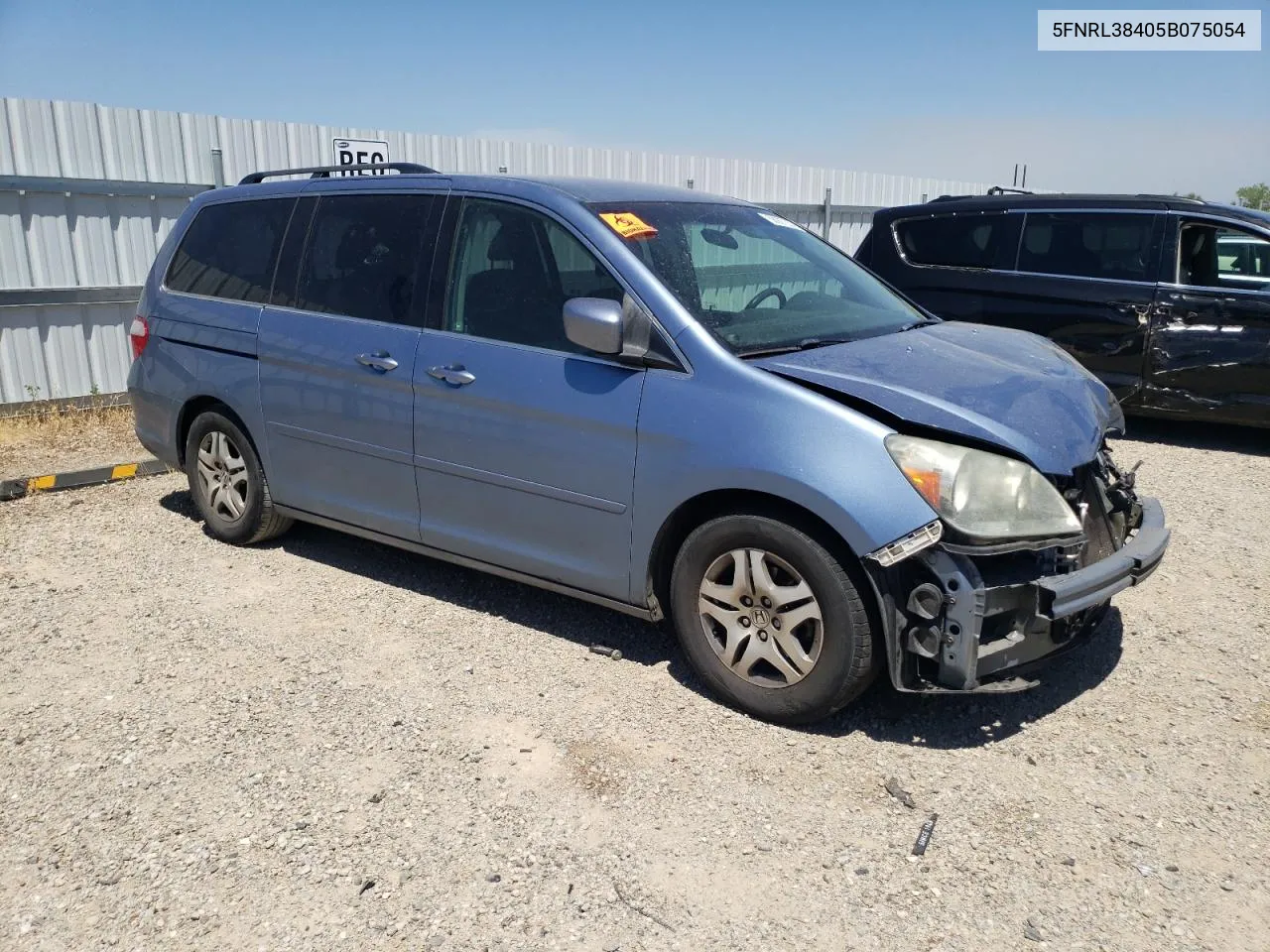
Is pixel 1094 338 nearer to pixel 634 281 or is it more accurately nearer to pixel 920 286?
pixel 920 286

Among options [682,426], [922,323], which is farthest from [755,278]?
[682,426]

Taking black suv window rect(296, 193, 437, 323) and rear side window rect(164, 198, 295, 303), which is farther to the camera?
rear side window rect(164, 198, 295, 303)

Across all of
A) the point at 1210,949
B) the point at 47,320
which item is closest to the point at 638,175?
the point at 47,320

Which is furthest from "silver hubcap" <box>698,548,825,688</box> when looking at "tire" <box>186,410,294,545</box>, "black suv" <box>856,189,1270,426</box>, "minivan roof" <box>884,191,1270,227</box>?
"minivan roof" <box>884,191,1270,227</box>

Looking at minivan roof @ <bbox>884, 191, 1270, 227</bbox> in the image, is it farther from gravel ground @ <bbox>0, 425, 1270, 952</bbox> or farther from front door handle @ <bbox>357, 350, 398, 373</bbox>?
front door handle @ <bbox>357, 350, 398, 373</bbox>

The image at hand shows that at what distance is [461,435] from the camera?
4.18m

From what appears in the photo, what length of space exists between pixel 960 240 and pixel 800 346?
18.1 ft

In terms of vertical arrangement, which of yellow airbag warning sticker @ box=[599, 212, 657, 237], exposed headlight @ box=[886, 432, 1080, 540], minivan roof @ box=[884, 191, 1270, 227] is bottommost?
exposed headlight @ box=[886, 432, 1080, 540]

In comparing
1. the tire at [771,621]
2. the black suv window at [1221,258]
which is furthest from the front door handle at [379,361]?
the black suv window at [1221,258]

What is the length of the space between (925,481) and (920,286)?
6.11 metres

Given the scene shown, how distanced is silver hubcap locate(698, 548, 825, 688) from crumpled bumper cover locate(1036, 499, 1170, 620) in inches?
28.6

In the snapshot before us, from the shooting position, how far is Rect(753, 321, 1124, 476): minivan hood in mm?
3287

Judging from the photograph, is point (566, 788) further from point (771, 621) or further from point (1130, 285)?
point (1130, 285)

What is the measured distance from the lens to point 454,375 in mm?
4172
